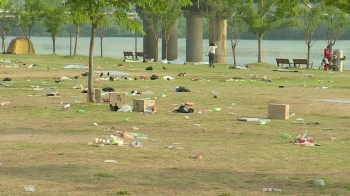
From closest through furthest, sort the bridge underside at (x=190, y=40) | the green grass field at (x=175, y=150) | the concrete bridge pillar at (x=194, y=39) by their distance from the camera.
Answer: the green grass field at (x=175, y=150) < the bridge underside at (x=190, y=40) < the concrete bridge pillar at (x=194, y=39)

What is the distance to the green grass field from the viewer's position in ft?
44.2

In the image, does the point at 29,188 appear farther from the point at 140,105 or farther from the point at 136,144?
the point at 140,105

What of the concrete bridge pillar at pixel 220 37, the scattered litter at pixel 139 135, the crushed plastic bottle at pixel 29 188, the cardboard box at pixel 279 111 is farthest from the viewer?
the concrete bridge pillar at pixel 220 37

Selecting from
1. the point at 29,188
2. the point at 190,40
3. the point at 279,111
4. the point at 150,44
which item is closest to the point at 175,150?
the point at 29,188

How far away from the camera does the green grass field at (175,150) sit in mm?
13484

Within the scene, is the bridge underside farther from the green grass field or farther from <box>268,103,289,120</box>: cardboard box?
<box>268,103,289,120</box>: cardboard box

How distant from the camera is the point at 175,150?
17.4 m

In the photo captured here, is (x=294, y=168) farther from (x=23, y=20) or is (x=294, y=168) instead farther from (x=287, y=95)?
(x=23, y=20)

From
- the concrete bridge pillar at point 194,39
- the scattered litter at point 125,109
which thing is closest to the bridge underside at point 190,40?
the concrete bridge pillar at point 194,39

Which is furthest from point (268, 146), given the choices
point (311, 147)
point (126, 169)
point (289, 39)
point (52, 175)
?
point (289, 39)

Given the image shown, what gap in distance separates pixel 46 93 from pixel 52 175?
663 inches

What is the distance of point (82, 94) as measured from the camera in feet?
100.0

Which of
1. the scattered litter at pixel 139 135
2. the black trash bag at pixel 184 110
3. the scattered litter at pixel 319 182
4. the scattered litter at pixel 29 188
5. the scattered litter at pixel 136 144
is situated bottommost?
the black trash bag at pixel 184 110

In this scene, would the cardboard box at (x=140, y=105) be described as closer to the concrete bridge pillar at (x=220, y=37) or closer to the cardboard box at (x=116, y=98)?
the cardboard box at (x=116, y=98)
